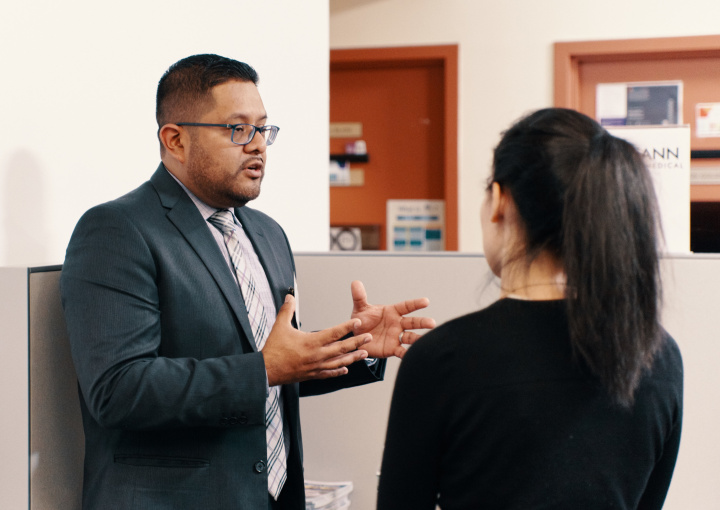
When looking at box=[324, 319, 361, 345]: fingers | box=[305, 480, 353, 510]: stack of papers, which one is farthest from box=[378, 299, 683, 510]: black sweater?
box=[305, 480, 353, 510]: stack of papers

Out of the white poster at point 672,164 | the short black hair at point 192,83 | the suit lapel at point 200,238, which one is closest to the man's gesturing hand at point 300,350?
the suit lapel at point 200,238

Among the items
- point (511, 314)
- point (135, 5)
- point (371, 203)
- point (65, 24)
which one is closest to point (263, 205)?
point (135, 5)

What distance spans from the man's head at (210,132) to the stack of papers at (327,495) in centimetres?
73

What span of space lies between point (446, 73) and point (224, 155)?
2.71m

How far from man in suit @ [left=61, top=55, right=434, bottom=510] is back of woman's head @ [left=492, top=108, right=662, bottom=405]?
42 cm

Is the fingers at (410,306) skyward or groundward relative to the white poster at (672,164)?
groundward

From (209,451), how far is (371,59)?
307cm

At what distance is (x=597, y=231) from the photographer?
705mm

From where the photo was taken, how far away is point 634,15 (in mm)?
3643

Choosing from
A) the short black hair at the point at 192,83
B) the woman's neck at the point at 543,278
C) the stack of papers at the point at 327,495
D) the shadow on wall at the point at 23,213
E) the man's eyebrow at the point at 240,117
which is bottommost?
the stack of papers at the point at 327,495

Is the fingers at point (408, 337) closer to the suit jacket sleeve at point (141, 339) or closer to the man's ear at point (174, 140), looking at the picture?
the suit jacket sleeve at point (141, 339)

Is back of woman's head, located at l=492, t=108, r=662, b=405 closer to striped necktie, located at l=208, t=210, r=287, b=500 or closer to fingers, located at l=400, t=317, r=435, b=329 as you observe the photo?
fingers, located at l=400, t=317, r=435, b=329

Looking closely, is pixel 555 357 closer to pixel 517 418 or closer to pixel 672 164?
pixel 517 418

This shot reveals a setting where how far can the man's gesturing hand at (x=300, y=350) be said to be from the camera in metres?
1.08
